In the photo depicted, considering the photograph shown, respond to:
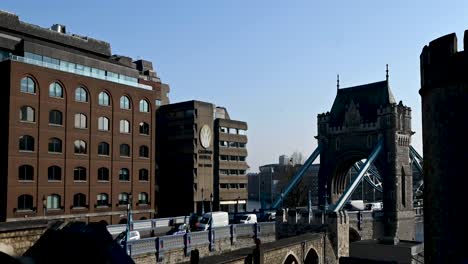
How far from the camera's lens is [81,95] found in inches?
1980

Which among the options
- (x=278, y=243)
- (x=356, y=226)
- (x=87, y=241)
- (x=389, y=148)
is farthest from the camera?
(x=389, y=148)

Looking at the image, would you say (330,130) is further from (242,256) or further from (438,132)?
(438,132)

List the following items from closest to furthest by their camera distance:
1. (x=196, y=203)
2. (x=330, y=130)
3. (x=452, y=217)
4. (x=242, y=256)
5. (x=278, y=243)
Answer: (x=452, y=217) → (x=242, y=256) → (x=278, y=243) → (x=330, y=130) → (x=196, y=203)

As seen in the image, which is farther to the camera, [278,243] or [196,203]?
[196,203]

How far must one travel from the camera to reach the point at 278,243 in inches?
1022

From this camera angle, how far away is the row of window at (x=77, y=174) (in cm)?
4459

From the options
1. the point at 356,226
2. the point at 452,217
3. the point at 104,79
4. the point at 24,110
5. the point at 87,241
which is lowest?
the point at 356,226

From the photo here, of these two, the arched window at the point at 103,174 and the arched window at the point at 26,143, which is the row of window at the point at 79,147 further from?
the arched window at the point at 103,174

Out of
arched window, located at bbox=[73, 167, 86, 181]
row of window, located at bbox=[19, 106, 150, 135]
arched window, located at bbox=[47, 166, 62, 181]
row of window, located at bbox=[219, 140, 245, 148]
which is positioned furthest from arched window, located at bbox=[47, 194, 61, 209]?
row of window, located at bbox=[219, 140, 245, 148]

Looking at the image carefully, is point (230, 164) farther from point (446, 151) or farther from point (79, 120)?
point (446, 151)

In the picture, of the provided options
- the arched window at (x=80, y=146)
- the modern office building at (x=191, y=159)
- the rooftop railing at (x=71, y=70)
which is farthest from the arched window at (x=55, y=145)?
the modern office building at (x=191, y=159)

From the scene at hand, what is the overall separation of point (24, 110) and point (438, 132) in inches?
1669

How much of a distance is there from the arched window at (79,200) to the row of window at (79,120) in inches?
272

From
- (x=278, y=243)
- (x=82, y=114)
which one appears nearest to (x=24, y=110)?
(x=82, y=114)
